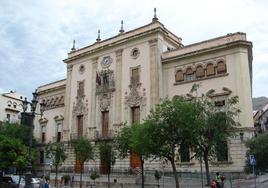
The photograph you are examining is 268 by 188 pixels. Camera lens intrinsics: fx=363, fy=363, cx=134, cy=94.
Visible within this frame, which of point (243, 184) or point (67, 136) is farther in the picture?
point (67, 136)

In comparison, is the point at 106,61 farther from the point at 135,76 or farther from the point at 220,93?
the point at 220,93

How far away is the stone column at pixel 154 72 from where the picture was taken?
127 feet

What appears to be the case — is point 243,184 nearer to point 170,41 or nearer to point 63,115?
point 170,41

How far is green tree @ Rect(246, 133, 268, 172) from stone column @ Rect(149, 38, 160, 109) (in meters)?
11.3

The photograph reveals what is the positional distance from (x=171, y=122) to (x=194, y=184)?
7803 mm

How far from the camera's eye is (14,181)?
95.8 ft

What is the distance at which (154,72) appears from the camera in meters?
39.4

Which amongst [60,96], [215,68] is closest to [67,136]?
[60,96]

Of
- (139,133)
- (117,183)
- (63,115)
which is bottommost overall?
(117,183)

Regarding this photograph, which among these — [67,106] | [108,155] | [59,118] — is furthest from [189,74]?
[59,118]

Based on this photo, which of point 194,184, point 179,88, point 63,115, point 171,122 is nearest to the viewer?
point 171,122

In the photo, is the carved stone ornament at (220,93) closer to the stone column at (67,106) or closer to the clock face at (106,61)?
the clock face at (106,61)

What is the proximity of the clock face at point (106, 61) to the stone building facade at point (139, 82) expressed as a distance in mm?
135

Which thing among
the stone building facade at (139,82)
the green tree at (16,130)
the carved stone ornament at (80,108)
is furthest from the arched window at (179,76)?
the green tree at (16,130)
